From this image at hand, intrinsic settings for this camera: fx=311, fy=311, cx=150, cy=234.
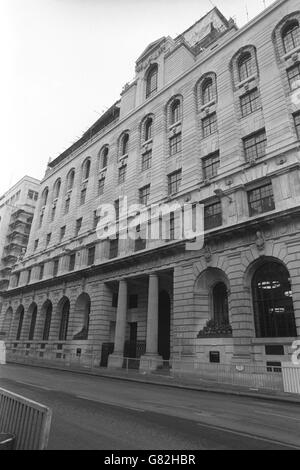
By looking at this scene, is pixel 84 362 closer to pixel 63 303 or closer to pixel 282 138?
pixel 63 303

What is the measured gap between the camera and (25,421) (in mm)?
4746

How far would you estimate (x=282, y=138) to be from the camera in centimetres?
2120

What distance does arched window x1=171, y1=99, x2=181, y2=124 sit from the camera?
31.2 m

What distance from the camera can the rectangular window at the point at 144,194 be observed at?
1202 inches

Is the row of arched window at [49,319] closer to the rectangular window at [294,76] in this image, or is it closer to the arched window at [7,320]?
the arched window at [7,320]

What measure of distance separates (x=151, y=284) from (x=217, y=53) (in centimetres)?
2203

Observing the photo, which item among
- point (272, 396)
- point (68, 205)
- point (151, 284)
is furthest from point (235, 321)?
point (68, 205)

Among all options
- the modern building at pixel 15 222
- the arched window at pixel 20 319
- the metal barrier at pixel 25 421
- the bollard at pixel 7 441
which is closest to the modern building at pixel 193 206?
the arched window at pixel 20 319

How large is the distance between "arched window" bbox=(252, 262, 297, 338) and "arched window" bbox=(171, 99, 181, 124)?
18224 millimetres

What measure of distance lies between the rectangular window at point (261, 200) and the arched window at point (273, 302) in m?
3.78

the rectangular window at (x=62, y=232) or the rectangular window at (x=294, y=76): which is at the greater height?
the rectangular window at (x=294, y=76)

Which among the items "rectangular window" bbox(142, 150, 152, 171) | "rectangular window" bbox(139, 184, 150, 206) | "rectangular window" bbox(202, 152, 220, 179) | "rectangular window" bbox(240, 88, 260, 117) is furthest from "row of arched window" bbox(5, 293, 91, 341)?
"rectangular window" bbox(240, 88, 260, 117)

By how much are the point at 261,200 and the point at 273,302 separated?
688 cm

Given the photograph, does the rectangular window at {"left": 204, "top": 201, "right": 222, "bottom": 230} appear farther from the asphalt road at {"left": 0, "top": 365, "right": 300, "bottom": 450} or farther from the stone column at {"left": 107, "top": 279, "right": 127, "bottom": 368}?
the asphalt road at {"left": 0, "top": 365, "right": 300, "bottom": 450}
